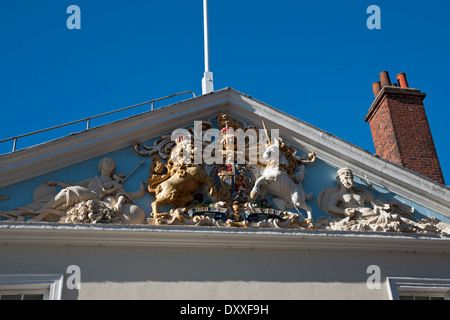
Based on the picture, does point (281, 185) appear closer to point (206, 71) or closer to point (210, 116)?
point (210, 116)

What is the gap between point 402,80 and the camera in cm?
1413

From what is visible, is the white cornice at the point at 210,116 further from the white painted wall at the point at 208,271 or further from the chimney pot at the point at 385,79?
the chimney pot at the point at 385,79

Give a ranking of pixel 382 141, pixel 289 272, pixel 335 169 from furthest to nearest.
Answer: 1. pixel 382 141
2. pixel 335 169
3. pixel 289 272

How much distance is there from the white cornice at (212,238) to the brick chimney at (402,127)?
2.85 metres

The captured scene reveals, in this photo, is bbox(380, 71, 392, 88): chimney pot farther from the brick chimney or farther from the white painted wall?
the white painted wall

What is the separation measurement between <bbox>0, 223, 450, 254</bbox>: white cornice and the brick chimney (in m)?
2.85

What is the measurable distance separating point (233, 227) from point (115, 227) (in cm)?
168

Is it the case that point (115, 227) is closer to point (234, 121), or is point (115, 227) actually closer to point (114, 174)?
point (114, 174)

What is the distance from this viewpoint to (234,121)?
10922 mm

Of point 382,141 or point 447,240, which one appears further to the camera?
point 382,141

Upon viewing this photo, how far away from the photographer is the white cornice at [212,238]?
904cm
